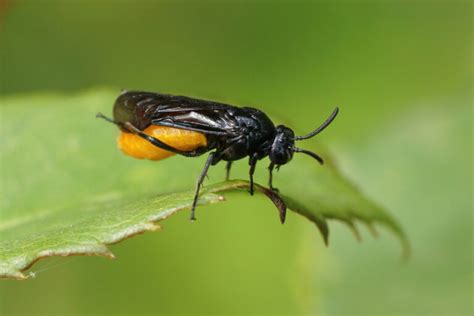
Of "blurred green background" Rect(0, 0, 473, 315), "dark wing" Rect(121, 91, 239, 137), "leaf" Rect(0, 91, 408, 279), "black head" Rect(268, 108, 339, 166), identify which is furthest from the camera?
"blurred green background" Rect(0, 0, 473, 315)

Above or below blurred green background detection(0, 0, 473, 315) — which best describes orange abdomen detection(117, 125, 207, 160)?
above

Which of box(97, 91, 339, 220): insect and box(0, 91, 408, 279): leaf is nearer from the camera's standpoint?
box(0, 91, 408, 279): leaf

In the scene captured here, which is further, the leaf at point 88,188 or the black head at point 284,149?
the black head at point 284,149

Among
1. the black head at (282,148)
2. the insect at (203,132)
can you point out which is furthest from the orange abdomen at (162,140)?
the black head at (282,148)

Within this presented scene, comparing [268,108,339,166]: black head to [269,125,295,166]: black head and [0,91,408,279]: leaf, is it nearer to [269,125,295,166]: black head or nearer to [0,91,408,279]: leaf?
[269,125,295,166]: black head

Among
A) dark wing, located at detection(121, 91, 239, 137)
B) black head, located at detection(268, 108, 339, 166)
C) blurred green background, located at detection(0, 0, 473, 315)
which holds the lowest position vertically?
blurred green background, located at detection(0, 0, 473, 315)

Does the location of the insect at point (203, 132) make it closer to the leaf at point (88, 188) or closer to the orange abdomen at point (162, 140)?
the orange abdomen at point (162, 140)

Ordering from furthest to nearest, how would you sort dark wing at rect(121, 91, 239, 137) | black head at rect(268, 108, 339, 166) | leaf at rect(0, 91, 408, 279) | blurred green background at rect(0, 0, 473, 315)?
blurred green background at rect(0, 0, 473, 315), dark wing at rect(121, 91, 239, 137), black head at rect(268, 108, 339, 166), leaf at rect(0, 91, 408, 279)

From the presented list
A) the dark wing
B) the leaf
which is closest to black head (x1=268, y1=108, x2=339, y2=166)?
the leaf
